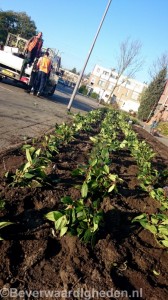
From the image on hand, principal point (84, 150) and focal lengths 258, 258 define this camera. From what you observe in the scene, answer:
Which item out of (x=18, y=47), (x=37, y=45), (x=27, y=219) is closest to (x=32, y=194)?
(x=27, y=219)

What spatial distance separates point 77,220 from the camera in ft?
9.46

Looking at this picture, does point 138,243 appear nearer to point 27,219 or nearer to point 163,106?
point 27,219

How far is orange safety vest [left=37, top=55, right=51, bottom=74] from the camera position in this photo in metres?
13.0

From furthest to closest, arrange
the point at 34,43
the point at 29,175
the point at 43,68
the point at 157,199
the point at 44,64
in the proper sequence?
the point at 34,43, the point at 43,68, the point at 44,64, the point at 157,199, the point at 29,175

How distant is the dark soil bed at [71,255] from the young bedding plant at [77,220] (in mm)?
108

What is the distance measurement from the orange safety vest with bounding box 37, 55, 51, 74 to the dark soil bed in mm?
10128

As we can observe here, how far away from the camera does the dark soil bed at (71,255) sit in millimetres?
2273

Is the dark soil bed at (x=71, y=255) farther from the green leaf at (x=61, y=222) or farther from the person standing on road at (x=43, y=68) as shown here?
the person standing on road at (x=43, y=68)

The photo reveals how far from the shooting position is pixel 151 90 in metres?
39.3

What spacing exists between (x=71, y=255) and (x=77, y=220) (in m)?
0.38

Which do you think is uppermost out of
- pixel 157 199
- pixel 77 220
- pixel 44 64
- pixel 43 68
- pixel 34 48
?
pixel 34 48

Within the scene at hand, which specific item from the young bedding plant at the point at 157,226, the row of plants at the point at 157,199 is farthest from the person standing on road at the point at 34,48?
the young bedding plant at the point at 157,226

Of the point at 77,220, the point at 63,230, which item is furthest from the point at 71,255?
the point at 77,220

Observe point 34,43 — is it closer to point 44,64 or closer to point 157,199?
point 44,64
